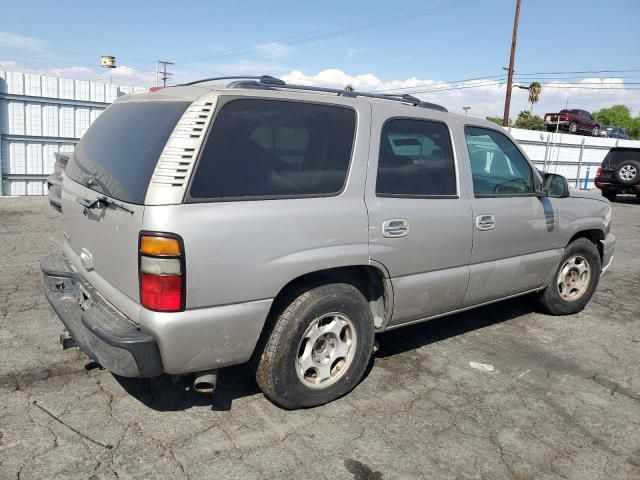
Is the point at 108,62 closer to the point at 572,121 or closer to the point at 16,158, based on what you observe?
the point at 16,158

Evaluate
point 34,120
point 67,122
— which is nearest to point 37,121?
point 34,120

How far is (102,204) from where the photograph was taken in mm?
2912

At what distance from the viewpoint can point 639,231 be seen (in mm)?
11320

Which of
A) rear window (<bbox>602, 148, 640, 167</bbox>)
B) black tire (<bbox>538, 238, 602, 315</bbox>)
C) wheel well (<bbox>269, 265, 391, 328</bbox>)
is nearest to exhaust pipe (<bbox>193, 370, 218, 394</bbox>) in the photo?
wheel well (<bbox>269, 265, 391, 328</bbox>)

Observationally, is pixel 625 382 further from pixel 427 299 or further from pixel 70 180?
pixel 70 180

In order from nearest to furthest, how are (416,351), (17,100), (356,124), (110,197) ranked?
(110,197)
(356,124)
(416,351)
(17,100)

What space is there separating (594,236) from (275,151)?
3.82 metres

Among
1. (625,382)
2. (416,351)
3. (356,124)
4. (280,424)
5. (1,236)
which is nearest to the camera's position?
(280,424)

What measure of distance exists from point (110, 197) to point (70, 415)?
126cm

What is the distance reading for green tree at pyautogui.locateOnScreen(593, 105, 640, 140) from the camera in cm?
8780

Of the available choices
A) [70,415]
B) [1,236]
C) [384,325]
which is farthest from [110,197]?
[1,236]

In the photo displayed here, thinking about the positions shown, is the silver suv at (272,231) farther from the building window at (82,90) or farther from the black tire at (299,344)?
the building window at (82,90)

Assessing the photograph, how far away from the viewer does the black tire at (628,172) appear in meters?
15.9

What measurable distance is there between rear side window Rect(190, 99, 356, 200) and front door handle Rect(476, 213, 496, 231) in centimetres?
125
